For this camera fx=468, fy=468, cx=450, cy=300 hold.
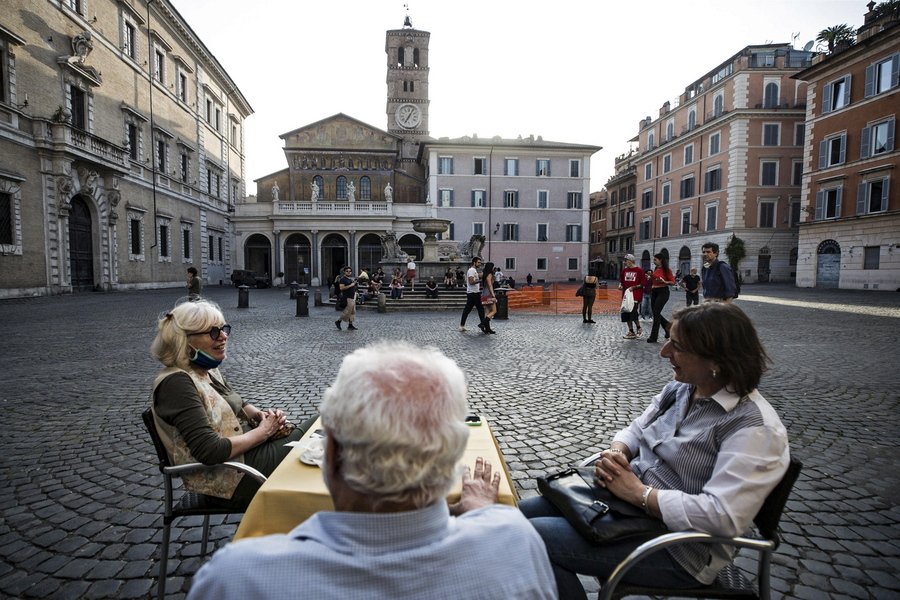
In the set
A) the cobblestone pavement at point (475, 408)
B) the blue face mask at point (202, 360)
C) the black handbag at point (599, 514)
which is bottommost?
the cobblestone pavement at point (475, 408)

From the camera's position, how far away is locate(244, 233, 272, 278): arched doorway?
40.6 metres

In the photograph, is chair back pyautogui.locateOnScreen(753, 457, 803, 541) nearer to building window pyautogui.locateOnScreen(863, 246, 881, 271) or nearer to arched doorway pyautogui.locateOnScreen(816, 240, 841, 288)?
building window pyautogui.locateOnScreen(863, 246, 881, 271)

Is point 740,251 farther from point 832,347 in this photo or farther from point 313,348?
point 313,348

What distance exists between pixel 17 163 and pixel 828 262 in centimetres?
4155

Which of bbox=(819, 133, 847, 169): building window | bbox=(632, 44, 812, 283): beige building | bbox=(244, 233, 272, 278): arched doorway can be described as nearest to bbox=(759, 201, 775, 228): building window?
bbox=(632, 44, 812, 283): beige building

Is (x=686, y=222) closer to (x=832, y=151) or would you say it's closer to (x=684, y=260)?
(x=684, y=260)

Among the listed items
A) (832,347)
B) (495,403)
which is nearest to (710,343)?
(495,403)

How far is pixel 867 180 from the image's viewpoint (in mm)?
25875

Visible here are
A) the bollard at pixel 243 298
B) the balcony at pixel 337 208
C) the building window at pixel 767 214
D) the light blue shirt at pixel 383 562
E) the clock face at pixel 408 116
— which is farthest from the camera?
the clock face at pixel 408 116

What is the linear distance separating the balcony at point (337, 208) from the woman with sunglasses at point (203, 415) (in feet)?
122

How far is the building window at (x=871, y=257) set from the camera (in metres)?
25.3

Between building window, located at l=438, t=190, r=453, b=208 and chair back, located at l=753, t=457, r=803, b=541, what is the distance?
4094cm

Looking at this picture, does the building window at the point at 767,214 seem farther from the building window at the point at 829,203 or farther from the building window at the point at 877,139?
the building window at the point at 877,139

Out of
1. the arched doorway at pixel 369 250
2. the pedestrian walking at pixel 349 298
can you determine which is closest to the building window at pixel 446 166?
the arched doorway at pixel 369 250
